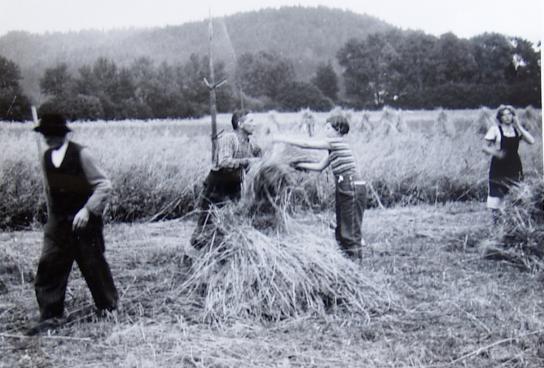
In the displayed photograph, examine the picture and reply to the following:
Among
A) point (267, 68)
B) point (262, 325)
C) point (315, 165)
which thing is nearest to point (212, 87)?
point (267, 68)

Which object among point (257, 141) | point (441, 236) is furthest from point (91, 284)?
point (441, 236)

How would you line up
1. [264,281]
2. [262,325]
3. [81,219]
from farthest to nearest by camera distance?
[264,281] < [262,325] < [81,219]

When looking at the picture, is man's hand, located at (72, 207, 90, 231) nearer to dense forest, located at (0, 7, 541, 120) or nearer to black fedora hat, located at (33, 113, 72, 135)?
black fedora hat, located at (33, 113, 72, 135)

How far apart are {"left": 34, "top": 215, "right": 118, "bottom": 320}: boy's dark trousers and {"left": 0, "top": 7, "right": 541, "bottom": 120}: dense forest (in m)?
0.84

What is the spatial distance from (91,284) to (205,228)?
1.06 m

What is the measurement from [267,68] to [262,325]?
2.26 meters

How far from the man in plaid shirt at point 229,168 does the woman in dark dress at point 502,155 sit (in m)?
2.57

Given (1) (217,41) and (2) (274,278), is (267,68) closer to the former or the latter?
(1) (217,41)

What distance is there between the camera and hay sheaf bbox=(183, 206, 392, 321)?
3785 mm

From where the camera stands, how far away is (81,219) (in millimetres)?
3414

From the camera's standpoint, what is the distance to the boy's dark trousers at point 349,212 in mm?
4594

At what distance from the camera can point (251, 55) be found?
4570 mm

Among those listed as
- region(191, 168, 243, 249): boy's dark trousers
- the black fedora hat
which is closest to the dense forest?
the black fedora hat

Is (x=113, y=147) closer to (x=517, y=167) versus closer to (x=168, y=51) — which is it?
(x=168, y=51)
